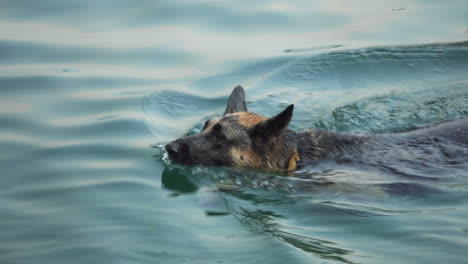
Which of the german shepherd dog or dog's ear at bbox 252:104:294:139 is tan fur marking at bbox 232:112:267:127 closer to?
the german shepherd dog

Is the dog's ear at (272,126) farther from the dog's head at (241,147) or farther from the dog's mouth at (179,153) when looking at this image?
the dog's mouth at (179,153)

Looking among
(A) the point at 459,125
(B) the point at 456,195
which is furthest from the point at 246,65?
(B) the point at 456,195

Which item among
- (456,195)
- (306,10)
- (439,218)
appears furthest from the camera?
(306,10)

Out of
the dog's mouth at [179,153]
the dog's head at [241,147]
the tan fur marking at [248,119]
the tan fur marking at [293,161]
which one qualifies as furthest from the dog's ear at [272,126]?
the dog's mouth at [179,153]

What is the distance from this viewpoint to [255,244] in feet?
20.9

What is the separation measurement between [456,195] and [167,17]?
7.31m

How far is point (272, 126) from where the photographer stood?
8523 mm

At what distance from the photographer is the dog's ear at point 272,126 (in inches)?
328

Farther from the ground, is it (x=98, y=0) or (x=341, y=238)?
(x=98, y=0)

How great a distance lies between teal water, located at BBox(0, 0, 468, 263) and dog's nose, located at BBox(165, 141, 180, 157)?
17 cm

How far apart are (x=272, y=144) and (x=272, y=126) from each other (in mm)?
306

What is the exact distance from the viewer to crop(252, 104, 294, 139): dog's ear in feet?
27.3

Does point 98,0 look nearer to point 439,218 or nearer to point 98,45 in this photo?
point 98,45

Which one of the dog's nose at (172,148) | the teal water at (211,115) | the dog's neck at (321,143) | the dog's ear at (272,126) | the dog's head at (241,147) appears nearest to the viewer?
the teal water at (211,115)
